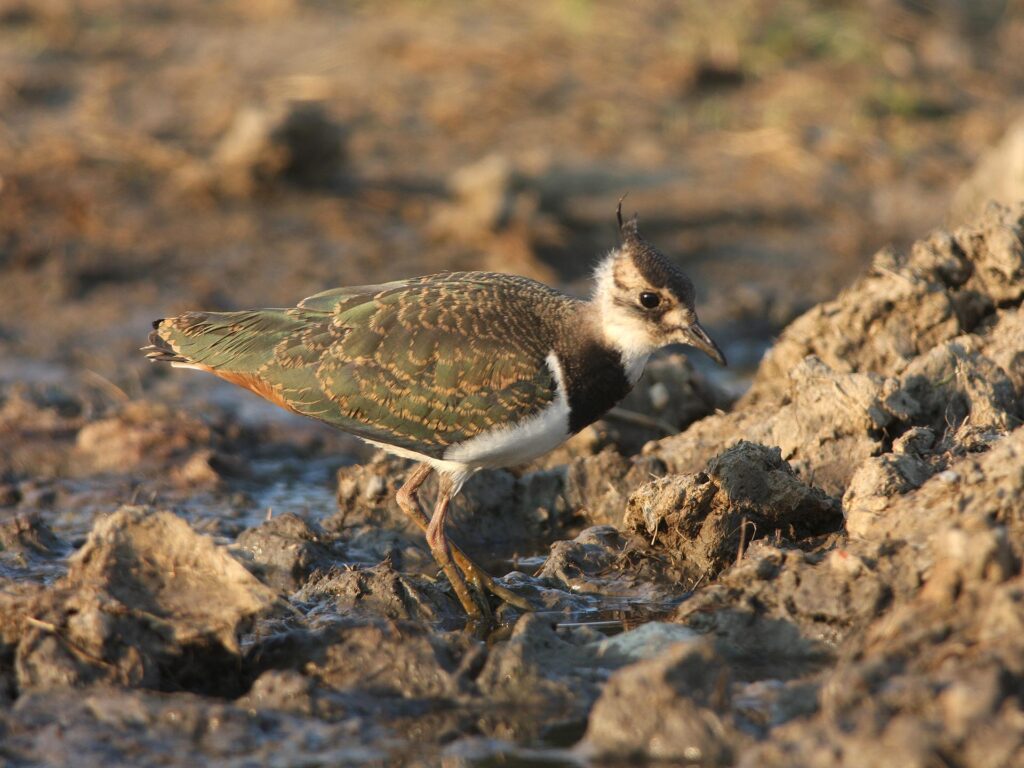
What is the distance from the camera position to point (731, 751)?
477 centimetres

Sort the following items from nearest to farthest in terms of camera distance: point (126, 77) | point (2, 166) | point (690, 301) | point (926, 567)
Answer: point (926, 567) < point (690, 301) < point (2, 166) < point (126, 77)

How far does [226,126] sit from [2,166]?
77.6 inches

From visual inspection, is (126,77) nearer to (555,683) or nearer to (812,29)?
(812,29)

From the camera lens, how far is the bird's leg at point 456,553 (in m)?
6.51

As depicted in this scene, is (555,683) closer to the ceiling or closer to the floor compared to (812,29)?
closer to the floor

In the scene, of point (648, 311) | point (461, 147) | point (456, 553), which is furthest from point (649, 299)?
point (461, 147)

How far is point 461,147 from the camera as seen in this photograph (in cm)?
1267

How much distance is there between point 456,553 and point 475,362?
0.93 meters

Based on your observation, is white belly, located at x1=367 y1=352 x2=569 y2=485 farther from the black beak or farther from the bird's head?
the black beak

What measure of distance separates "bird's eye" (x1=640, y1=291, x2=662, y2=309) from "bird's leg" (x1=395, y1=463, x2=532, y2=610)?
4.37ft

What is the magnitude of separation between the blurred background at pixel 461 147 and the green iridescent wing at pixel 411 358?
315 cm

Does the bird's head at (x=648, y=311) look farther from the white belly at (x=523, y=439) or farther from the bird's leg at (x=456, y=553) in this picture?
the bird's leg at (x=456, y=553)

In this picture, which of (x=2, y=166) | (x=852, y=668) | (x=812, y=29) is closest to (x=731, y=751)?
(x=852, y=668)

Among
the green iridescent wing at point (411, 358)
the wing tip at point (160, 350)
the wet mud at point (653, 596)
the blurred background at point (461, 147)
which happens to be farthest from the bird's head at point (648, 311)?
A: the blurred background at point (461, 147)
